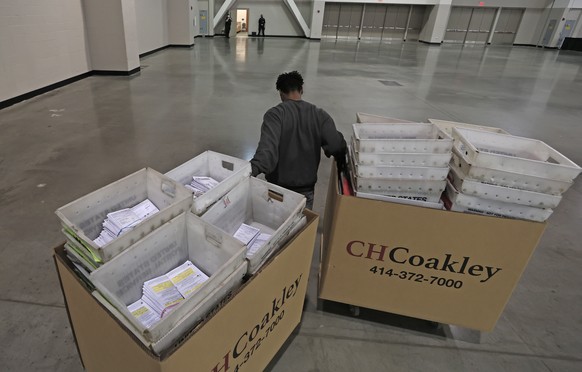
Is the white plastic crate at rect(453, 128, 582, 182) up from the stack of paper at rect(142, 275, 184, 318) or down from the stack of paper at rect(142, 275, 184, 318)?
up

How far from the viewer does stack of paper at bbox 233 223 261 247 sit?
1.40 meters

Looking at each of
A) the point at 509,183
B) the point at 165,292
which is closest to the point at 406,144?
the point at 509,183

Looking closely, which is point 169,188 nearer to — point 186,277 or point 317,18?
point 186,277

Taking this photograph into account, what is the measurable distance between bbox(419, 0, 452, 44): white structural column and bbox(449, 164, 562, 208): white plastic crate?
2000cm

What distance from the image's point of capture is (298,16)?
17.7 m

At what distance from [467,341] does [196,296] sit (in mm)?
1604

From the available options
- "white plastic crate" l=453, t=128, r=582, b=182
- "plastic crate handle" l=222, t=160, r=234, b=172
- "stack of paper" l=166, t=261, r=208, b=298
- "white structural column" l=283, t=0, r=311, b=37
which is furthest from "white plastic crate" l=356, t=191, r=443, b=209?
"white structural column" l=283, t=0, r=311, b=37

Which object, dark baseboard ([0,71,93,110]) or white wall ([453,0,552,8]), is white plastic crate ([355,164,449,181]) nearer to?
dark baseboard ([0,71,93,110])

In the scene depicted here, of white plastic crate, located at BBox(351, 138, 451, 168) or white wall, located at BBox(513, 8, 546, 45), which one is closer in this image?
white plastic crate, located at BBox(351, 138, 451, 168)

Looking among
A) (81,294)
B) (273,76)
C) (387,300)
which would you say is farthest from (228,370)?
(273,76)

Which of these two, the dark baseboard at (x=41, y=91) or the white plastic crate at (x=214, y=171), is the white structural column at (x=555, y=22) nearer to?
the dark baseboard at (x=41, y=91)

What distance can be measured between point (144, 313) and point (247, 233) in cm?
51

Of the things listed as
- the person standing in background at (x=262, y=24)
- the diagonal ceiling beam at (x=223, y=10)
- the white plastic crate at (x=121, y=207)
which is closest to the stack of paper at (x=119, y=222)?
the white plastic crate at (x=121, y=207)

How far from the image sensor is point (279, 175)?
2037 mm
